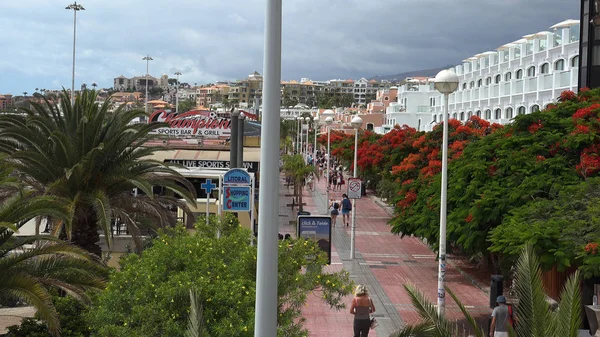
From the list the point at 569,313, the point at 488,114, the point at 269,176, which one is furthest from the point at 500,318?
the point at 488,114

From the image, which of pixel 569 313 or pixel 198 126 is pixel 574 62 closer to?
pixel 198 126

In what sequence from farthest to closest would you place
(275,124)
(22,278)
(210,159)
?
(210,159), (22,278), (275,124)

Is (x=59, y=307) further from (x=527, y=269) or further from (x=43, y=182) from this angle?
(x=527, y=269)

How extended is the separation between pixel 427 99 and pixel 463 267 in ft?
216

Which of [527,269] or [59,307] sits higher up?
[527,269]

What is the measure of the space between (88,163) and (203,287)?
329 inches

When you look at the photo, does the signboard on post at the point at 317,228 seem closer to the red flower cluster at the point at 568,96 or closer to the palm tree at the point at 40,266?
the red flower cluster at the point at 568,96

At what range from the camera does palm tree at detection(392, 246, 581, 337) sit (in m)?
7.98

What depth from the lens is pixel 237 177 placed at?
1759 cm

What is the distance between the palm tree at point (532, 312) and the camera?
7984 millimetres

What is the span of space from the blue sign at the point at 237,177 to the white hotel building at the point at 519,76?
2065 cm

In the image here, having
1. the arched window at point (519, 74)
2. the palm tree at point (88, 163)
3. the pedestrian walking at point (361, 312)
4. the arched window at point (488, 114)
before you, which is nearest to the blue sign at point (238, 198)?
the palm tree at point (88, 163)

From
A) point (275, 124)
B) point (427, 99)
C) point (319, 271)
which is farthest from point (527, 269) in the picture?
point (427, 99)

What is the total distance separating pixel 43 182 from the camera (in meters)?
18.9
